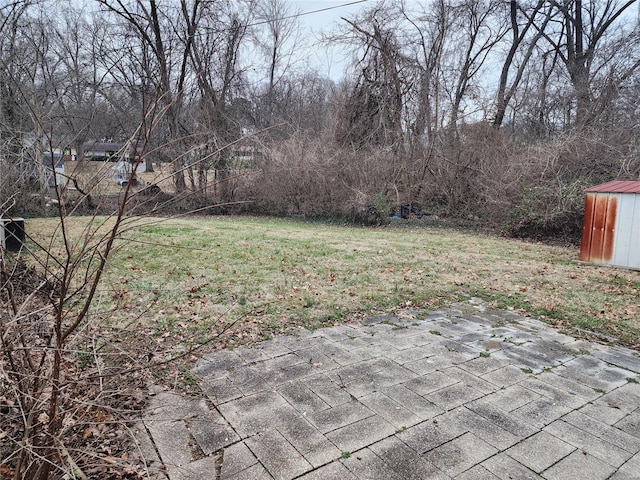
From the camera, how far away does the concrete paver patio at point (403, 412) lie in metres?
2.06

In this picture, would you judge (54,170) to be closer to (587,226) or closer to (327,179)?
(587,226)

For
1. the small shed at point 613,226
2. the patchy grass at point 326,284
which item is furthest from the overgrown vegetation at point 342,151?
the small shed at point 613,226

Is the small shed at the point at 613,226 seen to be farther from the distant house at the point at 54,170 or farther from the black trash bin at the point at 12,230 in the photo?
the black trash bin at the point at 12,230

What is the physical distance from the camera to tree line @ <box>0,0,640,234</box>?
37.8ft

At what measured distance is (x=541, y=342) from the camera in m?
3.73

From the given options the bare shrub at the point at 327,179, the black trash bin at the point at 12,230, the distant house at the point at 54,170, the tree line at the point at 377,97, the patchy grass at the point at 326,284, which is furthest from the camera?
the bare shrub at the point at 327,179

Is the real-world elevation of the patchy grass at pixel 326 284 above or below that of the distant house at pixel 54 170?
below

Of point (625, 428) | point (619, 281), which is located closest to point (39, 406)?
point (625, 428)

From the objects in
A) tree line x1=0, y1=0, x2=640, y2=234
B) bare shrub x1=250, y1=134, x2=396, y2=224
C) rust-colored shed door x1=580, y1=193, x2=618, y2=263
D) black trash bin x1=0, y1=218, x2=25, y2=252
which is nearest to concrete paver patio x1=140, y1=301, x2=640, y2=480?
black trash bin x1=0, y1=218, x2=25, y2=252

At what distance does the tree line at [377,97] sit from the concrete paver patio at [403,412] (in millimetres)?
7788

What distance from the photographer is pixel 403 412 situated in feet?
8.25

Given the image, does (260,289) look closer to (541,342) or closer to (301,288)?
(301,288)

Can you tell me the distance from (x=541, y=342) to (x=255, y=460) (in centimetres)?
287

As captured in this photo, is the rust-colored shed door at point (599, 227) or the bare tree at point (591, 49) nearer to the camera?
the rust-colored shed door at point (599, 227)
